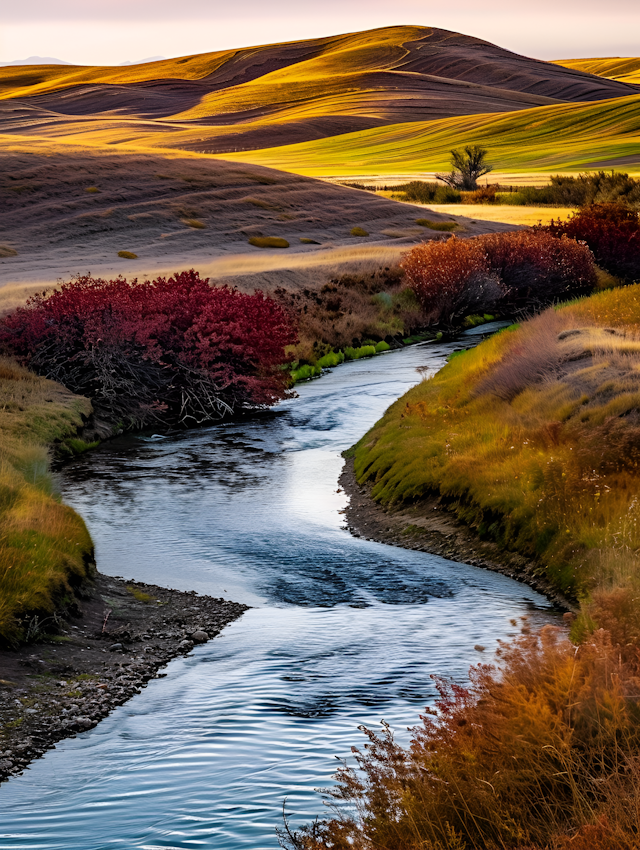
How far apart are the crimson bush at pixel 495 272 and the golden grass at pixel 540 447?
57.9ft

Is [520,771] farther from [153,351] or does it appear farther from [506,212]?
[506,212]

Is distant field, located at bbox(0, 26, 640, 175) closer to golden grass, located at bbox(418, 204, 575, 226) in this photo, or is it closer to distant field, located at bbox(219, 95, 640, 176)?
distant field, located at bbox(219, 95, 640, 176)

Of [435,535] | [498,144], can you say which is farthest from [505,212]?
[498,144]

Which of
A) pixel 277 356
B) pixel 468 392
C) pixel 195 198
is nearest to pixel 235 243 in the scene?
pixel 195 198

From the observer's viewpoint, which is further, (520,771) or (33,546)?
(33,546)

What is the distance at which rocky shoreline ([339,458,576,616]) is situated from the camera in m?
13.8

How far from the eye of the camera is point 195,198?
66250mm

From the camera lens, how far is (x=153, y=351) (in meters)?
26.5

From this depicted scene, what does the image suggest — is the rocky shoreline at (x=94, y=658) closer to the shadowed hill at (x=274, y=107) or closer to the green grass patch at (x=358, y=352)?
the green grass patch at (x=358, y=352)

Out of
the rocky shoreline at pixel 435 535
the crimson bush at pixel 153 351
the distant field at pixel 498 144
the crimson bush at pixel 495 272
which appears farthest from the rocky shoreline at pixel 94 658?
the distant field at pixel 498 144

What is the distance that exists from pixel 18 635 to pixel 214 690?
2.38 m

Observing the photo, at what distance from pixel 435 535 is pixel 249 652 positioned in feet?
17.8

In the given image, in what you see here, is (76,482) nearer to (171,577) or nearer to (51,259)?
(171,577)

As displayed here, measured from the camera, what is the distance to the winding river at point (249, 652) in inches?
296
